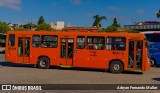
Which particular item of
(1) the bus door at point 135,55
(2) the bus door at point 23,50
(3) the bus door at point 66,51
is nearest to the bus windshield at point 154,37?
(1) the bus door at point 135,55

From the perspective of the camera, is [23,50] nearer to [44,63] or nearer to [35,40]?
[35,40]

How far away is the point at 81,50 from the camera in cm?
2200

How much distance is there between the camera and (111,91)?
13312 millimetres

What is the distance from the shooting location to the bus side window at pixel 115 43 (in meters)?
21.2

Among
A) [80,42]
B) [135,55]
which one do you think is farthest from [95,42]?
[135,55]

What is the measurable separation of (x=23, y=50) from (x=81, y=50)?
3.87 metres

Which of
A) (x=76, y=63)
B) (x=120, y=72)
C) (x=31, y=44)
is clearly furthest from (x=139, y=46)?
(x=31, y=44)

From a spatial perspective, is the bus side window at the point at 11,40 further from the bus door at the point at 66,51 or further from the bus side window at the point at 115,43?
the bus side window at the point at 115,43

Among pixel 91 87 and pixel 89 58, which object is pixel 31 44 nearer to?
pixel 89 58

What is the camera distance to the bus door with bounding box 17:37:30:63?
909 inches

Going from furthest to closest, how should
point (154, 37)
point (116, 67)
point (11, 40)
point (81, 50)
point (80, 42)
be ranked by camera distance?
1. point (154, 37)
2. point (11, 40)
3. point (80, 42)
4. point (81, 50)
5. point (116, 67)

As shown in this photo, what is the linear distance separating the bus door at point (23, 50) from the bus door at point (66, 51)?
2.25 meters

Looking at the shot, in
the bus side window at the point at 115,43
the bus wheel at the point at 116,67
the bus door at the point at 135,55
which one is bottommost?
the bus wheel at the point at 116,67

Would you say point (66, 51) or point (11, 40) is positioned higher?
point (11, 40)
